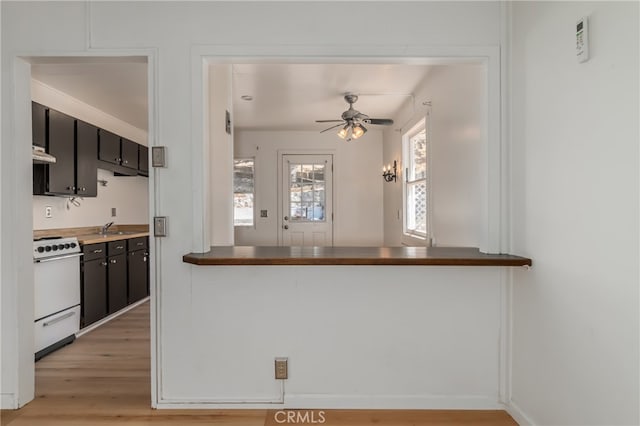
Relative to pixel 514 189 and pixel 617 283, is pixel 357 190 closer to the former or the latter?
pixel 514 189

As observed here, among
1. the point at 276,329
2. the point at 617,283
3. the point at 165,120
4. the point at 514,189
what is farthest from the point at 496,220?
the point at 165,120

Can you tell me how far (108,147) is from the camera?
3.94 m

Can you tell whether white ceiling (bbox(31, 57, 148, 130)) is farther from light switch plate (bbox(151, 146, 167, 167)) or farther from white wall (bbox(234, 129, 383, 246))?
white wall (bbox(234, 129, 383, 246))

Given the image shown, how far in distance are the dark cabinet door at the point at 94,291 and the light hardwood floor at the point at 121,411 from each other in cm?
67

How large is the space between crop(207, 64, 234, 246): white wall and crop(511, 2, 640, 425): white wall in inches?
77.3

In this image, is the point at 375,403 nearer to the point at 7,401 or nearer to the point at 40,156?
the point at 7,401

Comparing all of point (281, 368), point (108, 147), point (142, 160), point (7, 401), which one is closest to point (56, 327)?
point (7, 401)

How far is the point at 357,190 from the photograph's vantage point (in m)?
6.05

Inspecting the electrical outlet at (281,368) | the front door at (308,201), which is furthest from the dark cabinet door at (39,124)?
the front door at (308,201)

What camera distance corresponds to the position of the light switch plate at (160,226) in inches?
74.5

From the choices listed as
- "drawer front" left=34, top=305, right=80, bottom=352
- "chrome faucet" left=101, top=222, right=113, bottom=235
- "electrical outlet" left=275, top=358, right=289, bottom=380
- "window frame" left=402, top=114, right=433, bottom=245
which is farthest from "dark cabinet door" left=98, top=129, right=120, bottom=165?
"window frame" left=402, top=114, right=433, bottom=245

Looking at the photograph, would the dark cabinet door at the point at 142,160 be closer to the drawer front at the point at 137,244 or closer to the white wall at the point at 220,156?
the drawer front at the point at 137,244

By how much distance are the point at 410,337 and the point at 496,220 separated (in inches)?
31.9

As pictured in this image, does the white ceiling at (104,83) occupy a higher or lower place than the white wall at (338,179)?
higher
